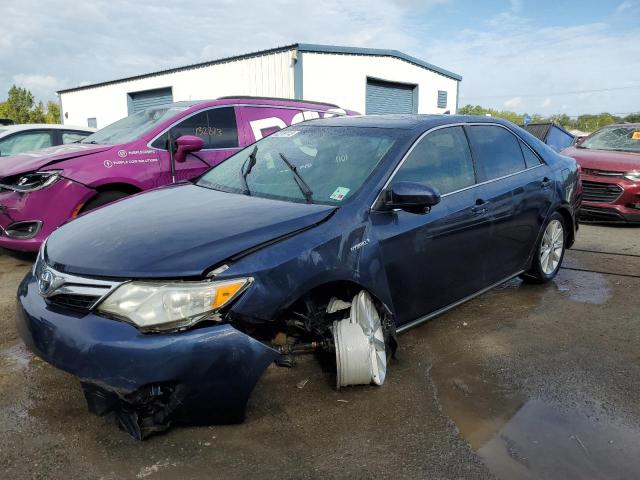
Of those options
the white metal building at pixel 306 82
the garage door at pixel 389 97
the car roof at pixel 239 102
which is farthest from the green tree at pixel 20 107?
the car roof at pixel 239 102

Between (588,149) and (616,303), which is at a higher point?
(588,149)

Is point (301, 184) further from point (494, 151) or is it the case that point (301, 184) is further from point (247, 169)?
point (494, 151)

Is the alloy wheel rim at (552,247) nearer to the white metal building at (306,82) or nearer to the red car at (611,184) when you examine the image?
the red car at (611,184)

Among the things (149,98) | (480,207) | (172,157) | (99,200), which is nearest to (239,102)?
(172,157)

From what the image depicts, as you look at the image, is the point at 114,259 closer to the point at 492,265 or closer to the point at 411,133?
the point at 411,133

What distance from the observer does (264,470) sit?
2262 mm

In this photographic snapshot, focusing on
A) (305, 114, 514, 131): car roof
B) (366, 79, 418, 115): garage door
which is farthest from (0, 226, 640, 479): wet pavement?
(366, 79, 418, 115): garage door

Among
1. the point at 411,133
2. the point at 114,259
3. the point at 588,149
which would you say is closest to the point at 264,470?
the point at 114,259

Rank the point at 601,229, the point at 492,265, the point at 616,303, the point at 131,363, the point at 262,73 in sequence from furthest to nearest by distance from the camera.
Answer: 1. the point at 262,73
2. the point at 601,229
3. the point at 616,303
4. the point at 492,265
5. the point at 131,363

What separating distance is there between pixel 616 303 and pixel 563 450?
256 centimetres

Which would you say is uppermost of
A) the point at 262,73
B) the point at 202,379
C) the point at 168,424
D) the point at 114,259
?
the point at 262,73

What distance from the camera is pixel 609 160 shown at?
812 cm

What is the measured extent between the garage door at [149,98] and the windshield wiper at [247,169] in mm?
17730

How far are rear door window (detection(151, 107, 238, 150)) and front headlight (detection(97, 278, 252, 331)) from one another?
3.53 m
